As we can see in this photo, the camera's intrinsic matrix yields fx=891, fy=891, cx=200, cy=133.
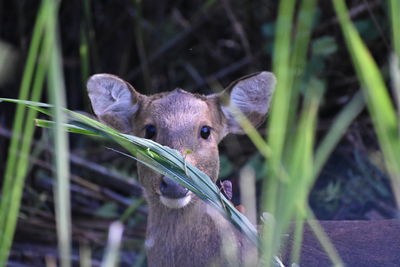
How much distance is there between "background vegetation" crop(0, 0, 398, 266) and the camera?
6.13 m

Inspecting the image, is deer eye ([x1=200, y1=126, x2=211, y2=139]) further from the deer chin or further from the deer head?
the deer chin

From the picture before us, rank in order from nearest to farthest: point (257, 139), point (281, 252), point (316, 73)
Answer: point (257, 139) < point (281, 252) < point (316, 73)

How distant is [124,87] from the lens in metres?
4.54

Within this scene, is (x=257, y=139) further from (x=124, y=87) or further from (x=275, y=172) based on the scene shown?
(x=124, y=87)

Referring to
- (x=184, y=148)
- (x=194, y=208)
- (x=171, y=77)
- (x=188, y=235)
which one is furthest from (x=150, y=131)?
(x=171, y=77)

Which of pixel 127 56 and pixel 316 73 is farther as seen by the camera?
pixel 127 56

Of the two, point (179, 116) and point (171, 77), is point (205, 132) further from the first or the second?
point (171, 77)

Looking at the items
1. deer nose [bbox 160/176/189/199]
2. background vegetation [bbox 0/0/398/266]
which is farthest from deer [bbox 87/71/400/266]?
background vegetation [bbox 0/0/398/266]

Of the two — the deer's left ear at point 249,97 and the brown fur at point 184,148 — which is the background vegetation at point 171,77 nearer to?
the deer's left ear at point 249,97

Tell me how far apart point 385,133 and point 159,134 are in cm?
193

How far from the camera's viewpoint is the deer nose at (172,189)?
3.76 meters

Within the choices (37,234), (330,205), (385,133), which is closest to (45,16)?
(385,133)

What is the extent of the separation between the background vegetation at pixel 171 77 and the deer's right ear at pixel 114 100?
1.11 m

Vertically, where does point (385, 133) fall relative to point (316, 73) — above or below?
below
